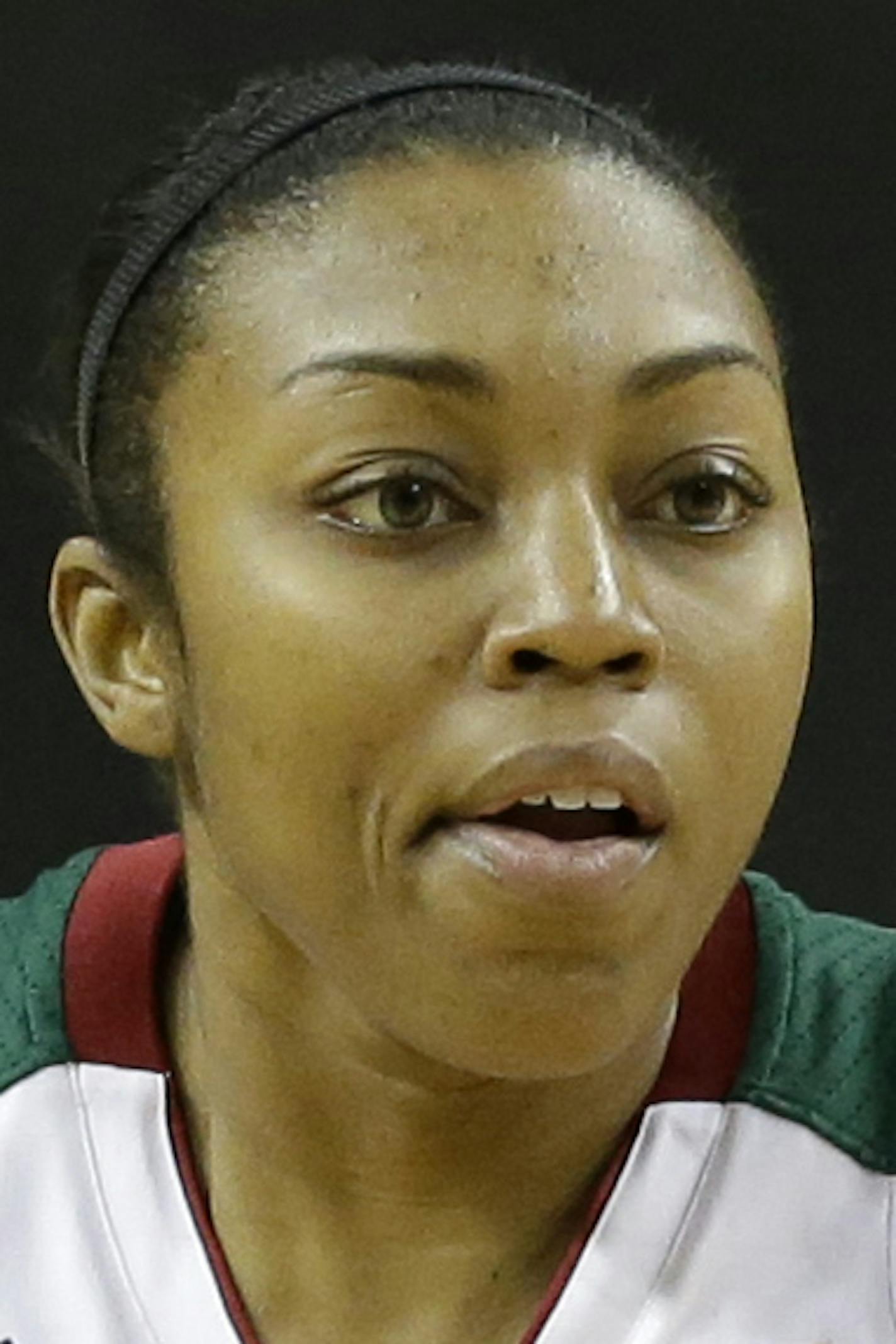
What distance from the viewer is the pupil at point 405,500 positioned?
0.94 meters

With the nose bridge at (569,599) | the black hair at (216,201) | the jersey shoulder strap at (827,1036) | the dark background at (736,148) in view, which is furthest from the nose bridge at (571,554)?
the dark background at (736,148)

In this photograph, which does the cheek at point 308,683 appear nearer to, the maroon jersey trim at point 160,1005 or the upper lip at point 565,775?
the upper lip at point 565,775

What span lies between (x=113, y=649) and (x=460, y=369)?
9.4 inches

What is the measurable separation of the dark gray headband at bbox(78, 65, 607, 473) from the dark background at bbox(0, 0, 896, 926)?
32cm

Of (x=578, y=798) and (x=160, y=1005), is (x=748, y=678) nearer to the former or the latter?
(x=578, y=798)

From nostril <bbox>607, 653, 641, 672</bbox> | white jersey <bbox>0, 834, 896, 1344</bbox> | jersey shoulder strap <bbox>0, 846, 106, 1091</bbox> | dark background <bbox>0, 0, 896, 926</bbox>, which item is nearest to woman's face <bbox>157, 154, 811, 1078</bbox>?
nostril <bbox>607, 653, 641, 672</bbox>

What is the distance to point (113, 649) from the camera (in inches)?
42.6

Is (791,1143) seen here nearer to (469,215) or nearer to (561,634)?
(561,634)

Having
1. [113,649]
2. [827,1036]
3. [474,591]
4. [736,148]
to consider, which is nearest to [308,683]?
[474,591]

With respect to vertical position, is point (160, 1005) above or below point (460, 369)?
below

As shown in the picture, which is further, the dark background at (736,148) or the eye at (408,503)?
the dark background at (736,148)

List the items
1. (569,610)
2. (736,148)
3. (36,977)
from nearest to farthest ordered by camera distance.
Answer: (569,610) → (36,977) → (736,148)

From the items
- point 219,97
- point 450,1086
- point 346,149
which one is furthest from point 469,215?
point 219,97

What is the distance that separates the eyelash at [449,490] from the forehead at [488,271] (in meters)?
0.05
